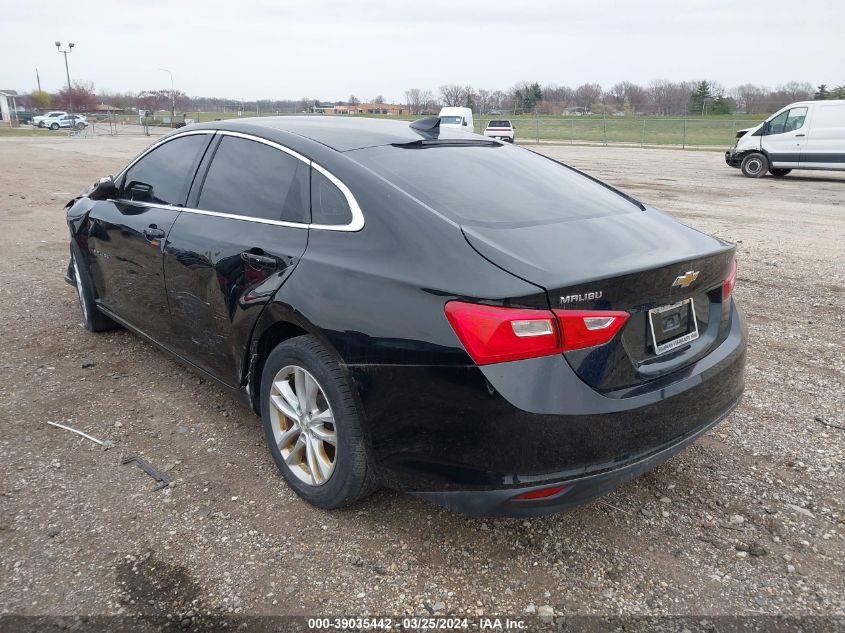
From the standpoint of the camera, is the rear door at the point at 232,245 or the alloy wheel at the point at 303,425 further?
the rear door at the point at 232,245

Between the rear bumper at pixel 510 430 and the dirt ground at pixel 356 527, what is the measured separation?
377 millimetres

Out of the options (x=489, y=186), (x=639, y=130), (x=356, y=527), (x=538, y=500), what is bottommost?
(x=356, y=527)

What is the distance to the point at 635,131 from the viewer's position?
4741 cm

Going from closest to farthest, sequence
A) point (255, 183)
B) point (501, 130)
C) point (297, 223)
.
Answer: point (297, 223) < point (255, 183) < point (501, 130)

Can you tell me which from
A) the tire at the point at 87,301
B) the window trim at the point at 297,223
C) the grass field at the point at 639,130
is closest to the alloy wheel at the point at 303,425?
the window trim at the point at 297,223

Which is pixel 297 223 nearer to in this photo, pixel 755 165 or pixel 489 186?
pixel 489 186

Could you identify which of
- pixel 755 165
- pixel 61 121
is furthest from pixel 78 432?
pixel 61 121

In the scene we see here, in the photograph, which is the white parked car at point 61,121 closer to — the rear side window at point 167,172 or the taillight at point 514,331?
the rear side window at point 167,172

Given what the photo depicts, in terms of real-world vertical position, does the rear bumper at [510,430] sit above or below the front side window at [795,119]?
below

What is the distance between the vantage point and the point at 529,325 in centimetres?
218

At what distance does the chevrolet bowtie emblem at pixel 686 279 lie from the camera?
2.52 meters

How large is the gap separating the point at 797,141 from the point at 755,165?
122 centimetres

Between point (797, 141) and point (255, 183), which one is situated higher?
point (255, 183)

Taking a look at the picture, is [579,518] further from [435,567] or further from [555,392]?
[555,392]
